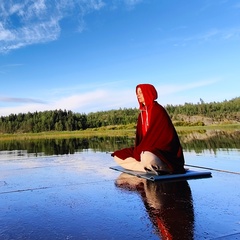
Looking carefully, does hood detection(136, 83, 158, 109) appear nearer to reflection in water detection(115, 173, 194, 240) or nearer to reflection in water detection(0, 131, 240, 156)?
reflection in water detection(115, 173, 194, 240)

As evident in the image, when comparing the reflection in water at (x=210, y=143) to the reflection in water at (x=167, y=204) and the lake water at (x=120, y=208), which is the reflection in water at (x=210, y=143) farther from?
the lake water at (x=120, y=208)

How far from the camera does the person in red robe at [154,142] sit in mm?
6352

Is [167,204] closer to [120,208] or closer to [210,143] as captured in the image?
[120,208]

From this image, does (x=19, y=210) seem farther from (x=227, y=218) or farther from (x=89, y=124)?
(x=89, y=124)

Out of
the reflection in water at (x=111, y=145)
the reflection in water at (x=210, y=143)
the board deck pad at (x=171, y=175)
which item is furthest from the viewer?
the reflection in water at (x=111, y=145)

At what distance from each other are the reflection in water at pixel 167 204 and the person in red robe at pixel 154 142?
43cm

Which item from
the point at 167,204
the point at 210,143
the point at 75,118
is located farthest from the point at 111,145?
the point at 75,118


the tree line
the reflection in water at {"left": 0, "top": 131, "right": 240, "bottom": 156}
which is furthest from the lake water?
the tree line

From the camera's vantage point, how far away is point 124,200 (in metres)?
4.63

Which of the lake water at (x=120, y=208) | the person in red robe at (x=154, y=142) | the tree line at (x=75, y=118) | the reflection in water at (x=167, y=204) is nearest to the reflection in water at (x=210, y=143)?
the person in red robe at (x=154, y=142)

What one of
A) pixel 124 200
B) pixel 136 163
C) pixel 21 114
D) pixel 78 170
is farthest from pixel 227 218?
pixel 21 114

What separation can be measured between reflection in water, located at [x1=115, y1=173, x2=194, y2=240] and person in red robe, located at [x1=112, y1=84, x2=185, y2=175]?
431mm

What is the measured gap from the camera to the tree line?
101875 millimetres

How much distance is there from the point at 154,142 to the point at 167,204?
7.72 ft
